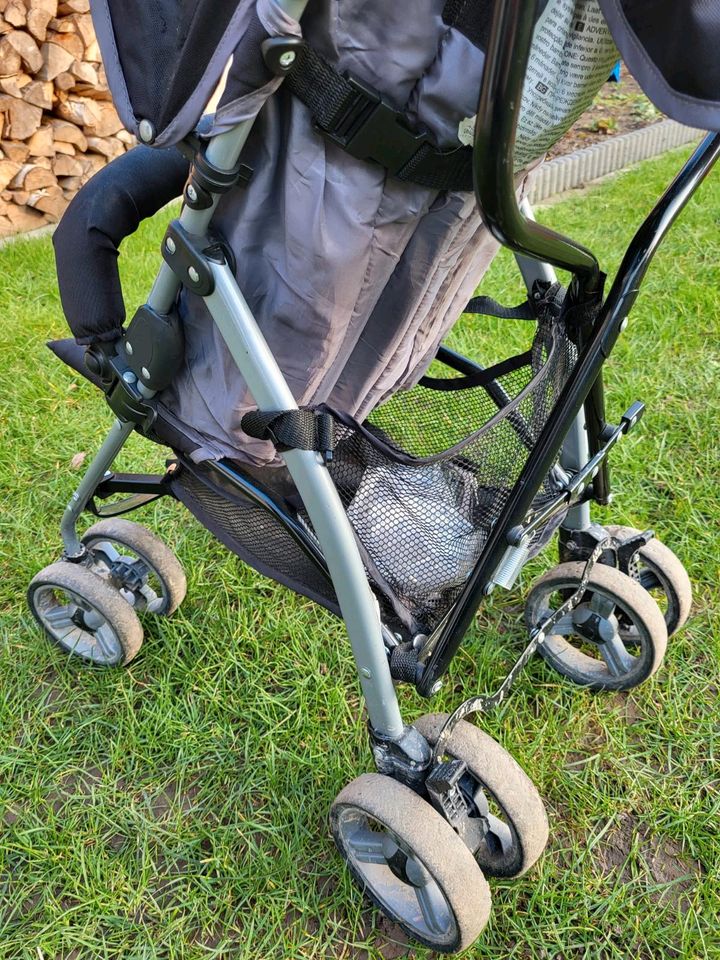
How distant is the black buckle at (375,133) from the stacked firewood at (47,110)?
2830mm

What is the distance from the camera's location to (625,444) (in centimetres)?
223

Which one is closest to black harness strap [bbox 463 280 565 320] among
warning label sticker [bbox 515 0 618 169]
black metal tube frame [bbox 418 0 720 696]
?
black metal tube frame [bbox 418 0 720 696]

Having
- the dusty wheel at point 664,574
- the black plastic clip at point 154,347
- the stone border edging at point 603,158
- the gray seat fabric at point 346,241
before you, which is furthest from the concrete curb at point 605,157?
the black plastic clip at point 154,347

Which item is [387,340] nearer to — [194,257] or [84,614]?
[194,257]

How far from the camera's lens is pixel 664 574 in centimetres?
161

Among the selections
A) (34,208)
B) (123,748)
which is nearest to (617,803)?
(123,748)

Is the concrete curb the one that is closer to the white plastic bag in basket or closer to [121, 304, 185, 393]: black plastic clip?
the white plastic bag in basket

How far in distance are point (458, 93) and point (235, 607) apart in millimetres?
1299

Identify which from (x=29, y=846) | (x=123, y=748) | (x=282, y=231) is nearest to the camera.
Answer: (x=282, y=231)

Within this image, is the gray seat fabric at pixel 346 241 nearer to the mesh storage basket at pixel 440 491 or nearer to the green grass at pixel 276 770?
the mesh storage basket at pixel 440 491

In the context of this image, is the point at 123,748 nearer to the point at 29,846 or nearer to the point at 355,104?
the point at 29,846

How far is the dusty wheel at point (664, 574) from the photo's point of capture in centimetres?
161

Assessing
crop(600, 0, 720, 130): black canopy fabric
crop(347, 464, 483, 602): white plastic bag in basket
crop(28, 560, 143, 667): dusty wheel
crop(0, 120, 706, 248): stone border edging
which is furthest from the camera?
crop(0, 120, 706, 248): stone border edging

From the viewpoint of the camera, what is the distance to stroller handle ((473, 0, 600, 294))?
67 centimetres
